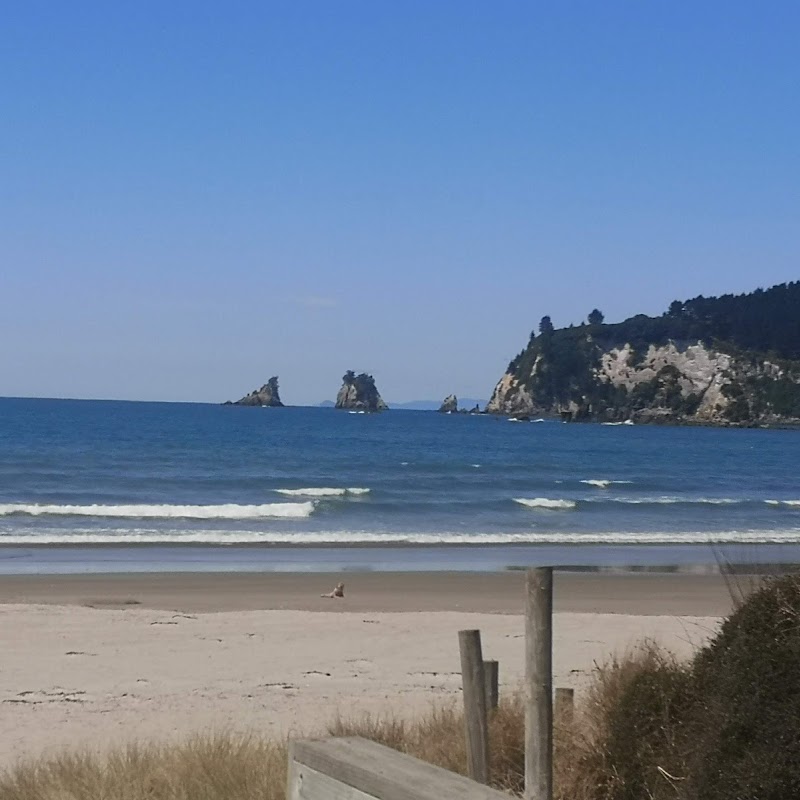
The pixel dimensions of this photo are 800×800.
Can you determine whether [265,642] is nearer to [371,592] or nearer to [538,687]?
[371,592]

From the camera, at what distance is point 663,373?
166875mm

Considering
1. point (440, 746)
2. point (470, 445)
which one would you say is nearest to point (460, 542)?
point (440, 746)

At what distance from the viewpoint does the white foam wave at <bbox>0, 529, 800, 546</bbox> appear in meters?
26.0

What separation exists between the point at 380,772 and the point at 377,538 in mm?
24859

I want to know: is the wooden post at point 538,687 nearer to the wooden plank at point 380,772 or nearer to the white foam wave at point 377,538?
the wooden plank at point 380,772

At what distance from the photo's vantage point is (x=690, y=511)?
37.4 metres

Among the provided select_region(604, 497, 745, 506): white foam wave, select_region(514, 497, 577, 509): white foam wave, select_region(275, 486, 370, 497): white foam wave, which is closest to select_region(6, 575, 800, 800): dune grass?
select_region(514, 497, 577, 509): white foam wave

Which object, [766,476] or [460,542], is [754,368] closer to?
[766,476]

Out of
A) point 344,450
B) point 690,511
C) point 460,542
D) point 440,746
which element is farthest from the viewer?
point 344,450

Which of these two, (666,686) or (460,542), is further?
(460,542)

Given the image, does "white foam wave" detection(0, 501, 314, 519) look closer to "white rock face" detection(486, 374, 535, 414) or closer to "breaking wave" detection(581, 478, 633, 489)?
"breaking wave" detection(581, 478, 633, 489)

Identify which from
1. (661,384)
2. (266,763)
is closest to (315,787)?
(266,763)

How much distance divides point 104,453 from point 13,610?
4903 centimetres

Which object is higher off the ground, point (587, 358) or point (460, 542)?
point (587, 358)
